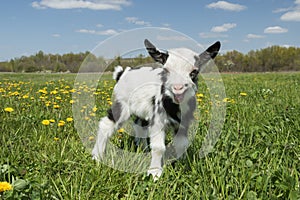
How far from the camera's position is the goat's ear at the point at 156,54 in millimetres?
2996

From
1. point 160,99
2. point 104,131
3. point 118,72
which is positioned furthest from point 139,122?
point 160,99

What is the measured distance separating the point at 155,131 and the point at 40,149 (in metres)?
1.24

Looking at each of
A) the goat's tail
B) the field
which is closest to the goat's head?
the field

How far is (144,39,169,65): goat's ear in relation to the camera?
300 cm

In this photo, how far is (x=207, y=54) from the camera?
312cm

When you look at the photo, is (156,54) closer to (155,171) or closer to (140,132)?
(155,171)

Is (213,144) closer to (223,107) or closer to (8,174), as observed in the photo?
(223,107)

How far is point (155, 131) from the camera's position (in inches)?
128

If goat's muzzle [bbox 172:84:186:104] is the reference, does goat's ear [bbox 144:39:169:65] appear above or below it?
above

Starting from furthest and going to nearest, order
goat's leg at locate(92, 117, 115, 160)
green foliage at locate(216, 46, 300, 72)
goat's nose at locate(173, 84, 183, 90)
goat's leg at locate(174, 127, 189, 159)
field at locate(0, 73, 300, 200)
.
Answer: green foliage at locate(216, 46, 300, 72)
goat's leg at locate(92, 117, 115, 160)
goat's leg at locate(174, 127, 189, 159)
goat's nose at locate(173, 84, 183, 90)
field at locate(0, 73, 300, 200)

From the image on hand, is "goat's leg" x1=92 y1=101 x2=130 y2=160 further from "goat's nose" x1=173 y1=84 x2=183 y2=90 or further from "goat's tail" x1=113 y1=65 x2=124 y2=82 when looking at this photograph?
"goat's nose" x1=173 y1=84 x2=183 y2=90

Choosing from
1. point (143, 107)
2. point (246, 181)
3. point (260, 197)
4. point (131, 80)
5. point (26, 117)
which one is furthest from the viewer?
point (26, 117)

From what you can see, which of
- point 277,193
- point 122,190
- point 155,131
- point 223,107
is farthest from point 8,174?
point 223,107

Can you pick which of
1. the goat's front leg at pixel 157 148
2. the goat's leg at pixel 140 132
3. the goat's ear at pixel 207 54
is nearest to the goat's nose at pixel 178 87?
the goat's ear at pixel 207 54
